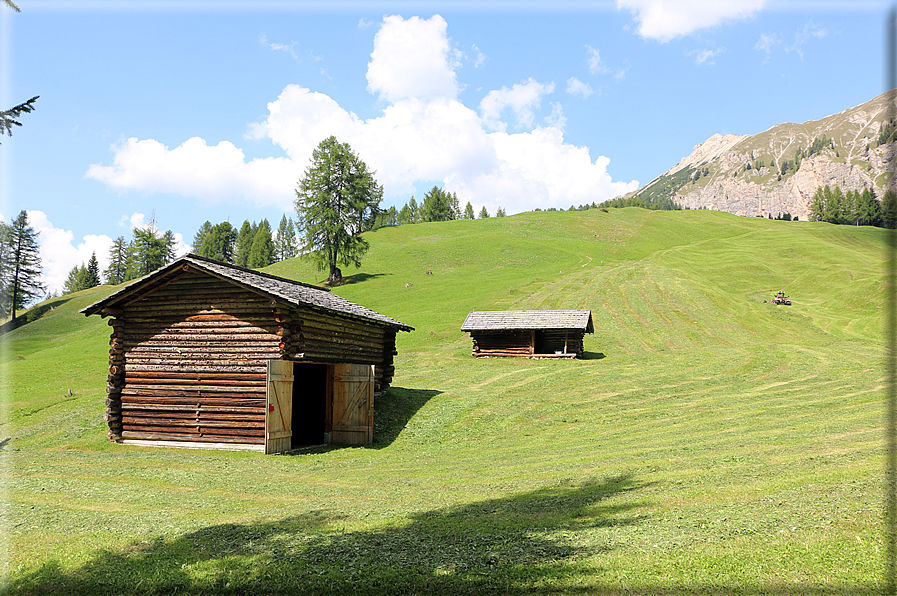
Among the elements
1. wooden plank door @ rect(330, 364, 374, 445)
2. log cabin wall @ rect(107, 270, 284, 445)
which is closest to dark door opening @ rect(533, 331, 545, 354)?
wooden plank door @ rect(330, 364, 374, 445)

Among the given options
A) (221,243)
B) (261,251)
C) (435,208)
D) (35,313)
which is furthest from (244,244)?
(35,313)

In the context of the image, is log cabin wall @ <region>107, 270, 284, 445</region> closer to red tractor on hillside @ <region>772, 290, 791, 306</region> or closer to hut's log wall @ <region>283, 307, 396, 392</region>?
hut's log wall @ <region>283, 307, 396, 392</region>

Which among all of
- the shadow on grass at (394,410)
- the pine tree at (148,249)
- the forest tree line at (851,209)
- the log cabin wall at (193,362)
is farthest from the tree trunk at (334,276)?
the forest tree line at (851,209)

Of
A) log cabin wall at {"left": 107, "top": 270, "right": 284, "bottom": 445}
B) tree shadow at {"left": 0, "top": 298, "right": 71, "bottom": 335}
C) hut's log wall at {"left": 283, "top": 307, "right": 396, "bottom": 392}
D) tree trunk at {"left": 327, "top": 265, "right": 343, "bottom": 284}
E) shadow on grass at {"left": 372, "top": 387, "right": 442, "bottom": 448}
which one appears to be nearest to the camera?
log cabin wall at {"left": 107, "top": 270, "right": 284, "bottom": 445}

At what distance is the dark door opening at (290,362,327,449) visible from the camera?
23891 mm

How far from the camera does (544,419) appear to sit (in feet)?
71.5

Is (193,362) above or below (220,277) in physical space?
below

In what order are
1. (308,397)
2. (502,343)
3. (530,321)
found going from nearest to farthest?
(308,397), (530,321), (502,343)

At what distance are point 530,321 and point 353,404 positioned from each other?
892 inches

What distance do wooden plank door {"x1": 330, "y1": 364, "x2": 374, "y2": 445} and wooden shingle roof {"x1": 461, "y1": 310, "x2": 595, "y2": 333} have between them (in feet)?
65.9

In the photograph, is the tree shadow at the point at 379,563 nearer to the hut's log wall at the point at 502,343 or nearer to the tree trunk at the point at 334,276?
the hut's log wall at the point at 502,343

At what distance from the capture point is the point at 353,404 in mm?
20266

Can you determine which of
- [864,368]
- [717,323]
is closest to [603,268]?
[717,323]

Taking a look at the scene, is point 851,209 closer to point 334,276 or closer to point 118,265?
point 334,276
